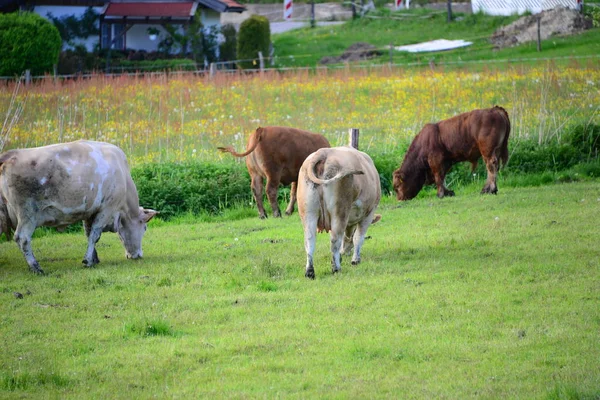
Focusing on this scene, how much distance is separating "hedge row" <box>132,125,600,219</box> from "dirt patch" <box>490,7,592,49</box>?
21.8 m

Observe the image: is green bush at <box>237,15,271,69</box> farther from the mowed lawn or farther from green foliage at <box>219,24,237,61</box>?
the mowed lawn

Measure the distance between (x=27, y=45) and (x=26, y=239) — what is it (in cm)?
2462

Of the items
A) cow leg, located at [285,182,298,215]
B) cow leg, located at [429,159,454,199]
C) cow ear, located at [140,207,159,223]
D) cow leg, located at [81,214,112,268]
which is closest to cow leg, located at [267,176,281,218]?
cow leg, located at [285,182,298,215]

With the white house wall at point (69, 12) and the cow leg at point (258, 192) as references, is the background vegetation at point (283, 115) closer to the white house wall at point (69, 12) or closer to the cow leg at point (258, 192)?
the cow leg at point (258, 192)

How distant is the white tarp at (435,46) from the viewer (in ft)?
140

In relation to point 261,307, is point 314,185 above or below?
above

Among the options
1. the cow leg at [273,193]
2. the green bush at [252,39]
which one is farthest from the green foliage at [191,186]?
the green bush at [252,39]

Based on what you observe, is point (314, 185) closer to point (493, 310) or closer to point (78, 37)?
point (493, 310)

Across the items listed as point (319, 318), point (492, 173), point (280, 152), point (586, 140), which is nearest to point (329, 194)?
point (319, 318)

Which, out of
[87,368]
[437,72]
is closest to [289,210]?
[87,368]

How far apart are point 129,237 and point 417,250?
3881 mm

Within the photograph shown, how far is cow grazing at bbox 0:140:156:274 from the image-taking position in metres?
11.9

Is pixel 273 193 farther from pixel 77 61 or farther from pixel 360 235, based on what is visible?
pixel 77 61

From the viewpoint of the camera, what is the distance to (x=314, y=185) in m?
10.9
